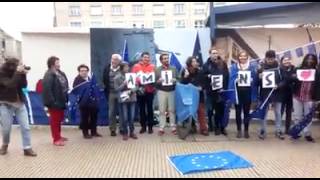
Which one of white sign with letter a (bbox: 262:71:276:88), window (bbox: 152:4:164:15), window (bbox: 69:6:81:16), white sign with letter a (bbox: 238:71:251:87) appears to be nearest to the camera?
white sign with letter a (bbox: 262:71:276:88)

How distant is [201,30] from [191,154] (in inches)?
169

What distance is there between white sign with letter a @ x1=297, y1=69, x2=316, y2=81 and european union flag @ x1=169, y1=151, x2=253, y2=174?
7.60ft

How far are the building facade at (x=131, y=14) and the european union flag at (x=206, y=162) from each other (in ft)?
188

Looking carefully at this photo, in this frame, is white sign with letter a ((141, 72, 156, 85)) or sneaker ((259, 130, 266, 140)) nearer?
sneaker ((259, 130, 266, 140))

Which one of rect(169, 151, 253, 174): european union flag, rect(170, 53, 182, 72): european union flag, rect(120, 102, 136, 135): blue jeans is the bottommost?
rect(169, 151, 253, 174): european union flag

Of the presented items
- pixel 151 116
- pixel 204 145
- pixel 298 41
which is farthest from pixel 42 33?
pixel 298 41

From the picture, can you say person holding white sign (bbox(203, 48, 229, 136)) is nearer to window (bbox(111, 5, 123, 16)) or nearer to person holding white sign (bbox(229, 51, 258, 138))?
person holding white sign (bbox(229, 51, 258, 138))

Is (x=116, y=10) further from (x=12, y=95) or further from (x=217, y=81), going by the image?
(x=12, y=95)

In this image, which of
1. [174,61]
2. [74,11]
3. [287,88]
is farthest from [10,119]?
[74,11]

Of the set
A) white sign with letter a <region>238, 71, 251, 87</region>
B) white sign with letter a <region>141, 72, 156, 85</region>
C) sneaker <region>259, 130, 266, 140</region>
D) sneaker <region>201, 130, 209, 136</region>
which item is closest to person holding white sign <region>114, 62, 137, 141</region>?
white sign with letter a <region>141, 72, 156, 85</region>

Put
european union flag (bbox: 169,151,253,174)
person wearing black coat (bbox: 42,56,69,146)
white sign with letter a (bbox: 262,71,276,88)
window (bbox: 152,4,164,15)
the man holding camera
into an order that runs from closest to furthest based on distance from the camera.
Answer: european union flag (bbox: 169,151,253,174) → the man holding camera → person wearing black coat (bbox: 42,56,69,146) → white sign with letter a (bbox: 262,71,276,88) → window (bbox: 152,4,164,15)

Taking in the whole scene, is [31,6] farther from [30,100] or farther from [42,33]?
[30,100]

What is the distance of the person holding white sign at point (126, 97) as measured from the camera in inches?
394

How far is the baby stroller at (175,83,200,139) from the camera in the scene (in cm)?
1006
